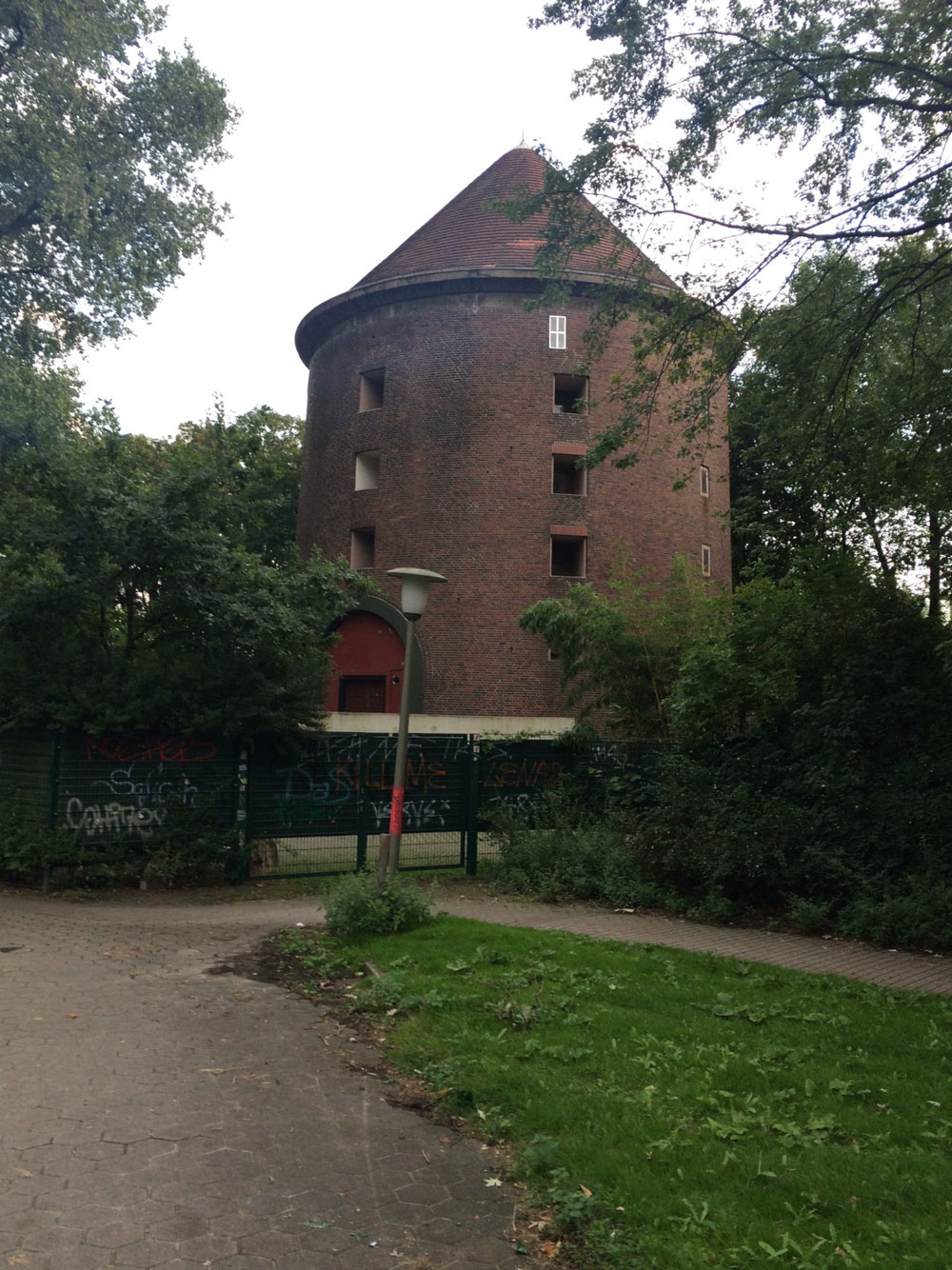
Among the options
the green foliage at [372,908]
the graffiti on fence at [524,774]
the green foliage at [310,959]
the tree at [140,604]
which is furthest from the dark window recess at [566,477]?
the green foliage at [310,959]

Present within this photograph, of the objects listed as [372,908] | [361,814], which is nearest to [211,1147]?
[372,908]

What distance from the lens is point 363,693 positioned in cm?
3316

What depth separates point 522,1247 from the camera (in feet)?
13.5

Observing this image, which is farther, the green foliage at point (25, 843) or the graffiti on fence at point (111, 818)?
the graffiti on fence at point (111, 818)

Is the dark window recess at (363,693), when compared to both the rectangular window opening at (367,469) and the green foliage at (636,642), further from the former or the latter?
the green foliage at (636,642)

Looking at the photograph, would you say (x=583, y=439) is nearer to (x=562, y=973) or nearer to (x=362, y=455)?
(x=362, y=455)

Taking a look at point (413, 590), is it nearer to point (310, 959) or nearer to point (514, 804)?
point (310, 959)

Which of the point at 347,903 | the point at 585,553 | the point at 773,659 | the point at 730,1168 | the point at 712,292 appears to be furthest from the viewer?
the point at 585,553

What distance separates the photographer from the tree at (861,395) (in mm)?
11422

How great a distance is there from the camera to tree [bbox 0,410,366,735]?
13.4m

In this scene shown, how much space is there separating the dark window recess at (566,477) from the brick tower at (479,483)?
0.07 metres

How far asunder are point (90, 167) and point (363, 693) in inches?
695

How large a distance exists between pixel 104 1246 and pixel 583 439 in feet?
94.5

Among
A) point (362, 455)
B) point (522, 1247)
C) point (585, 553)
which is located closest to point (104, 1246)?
point (522, 1247)
